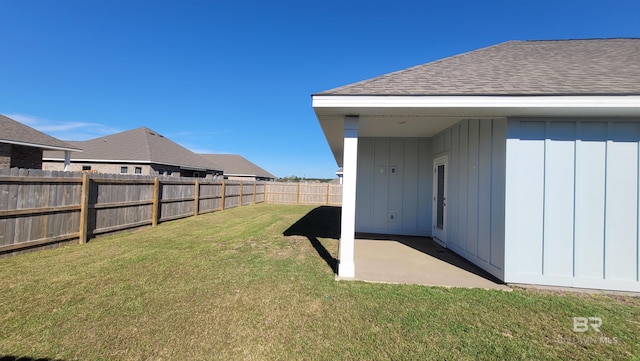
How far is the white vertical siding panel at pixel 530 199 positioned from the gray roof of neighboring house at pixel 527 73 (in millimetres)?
737

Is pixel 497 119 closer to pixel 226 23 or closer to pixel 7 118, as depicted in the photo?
pixel 226 23

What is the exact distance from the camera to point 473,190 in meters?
5.06

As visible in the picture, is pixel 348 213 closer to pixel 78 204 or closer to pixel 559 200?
pixel 559 200

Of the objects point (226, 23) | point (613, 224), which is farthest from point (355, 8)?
point (613, 224)

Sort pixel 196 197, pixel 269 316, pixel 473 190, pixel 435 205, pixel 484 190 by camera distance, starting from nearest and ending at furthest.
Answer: pixel 269 316 → pixel 484 190 → pixel 473 190 → pixel 435 205 → pixel 196 197

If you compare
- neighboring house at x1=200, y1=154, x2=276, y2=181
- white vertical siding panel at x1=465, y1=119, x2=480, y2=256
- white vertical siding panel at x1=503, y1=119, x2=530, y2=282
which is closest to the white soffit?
white vertical siding panel at x1=503, y1=119, x2=530, y2=282

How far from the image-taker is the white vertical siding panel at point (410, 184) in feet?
25.9

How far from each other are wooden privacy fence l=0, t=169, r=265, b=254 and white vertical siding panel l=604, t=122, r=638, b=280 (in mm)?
10085

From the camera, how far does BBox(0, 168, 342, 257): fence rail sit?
16.3 feet

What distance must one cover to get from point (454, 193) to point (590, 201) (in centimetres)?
224

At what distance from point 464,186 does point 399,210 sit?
9.01 feet

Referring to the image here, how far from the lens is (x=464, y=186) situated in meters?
5.45

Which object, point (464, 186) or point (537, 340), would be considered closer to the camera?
point (537, 340)

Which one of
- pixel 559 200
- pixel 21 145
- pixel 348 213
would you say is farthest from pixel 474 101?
pixel 21 145
